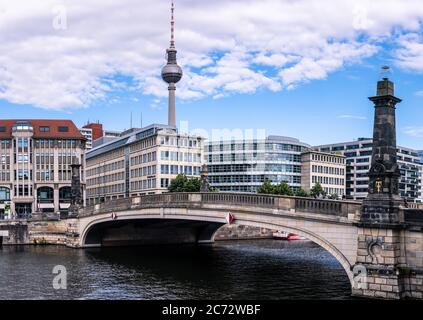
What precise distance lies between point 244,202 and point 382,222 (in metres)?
13.0

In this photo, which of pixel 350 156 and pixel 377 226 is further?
pixel 350 156

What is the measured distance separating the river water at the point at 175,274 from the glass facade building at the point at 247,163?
6923cm

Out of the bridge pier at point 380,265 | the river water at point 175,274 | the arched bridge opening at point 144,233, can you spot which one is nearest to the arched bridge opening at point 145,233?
the arched bridge opening at point 144,233

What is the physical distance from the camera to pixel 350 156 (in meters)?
187

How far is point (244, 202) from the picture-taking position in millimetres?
45281

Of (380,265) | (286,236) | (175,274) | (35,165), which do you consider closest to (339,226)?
(380,265)

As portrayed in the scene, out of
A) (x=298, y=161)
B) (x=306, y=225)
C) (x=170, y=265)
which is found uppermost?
(x=298, y=161)
